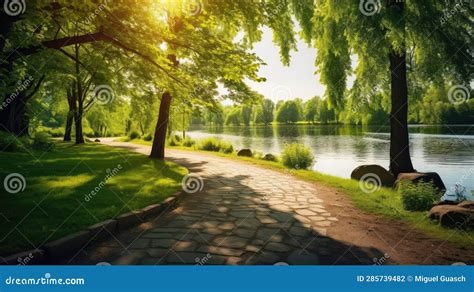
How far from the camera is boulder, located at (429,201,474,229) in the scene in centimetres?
563

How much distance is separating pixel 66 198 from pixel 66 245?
111 inches

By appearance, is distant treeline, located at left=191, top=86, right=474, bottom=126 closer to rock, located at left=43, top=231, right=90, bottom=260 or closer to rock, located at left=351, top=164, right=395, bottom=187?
rock, located at left=351, top=164, right=395, bottom=187

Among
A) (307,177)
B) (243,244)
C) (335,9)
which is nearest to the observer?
(243,244)

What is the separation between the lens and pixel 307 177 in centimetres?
1170

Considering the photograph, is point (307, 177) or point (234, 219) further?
point (307, 177)

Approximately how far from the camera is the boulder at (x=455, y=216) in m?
5.63

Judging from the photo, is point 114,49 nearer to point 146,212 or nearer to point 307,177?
point 146,212

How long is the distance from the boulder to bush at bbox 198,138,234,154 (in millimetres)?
18936

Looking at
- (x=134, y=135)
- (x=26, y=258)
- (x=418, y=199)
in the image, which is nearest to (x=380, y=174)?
(x=418, y=199)

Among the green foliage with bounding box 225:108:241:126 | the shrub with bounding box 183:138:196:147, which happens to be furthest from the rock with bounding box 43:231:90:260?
the green foliage with bounding box 225:108:241:126

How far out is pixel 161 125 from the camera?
1566 cm

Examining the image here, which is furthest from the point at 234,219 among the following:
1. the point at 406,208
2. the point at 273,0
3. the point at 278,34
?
the point at 278,34

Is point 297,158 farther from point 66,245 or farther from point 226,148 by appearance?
point 66,245
